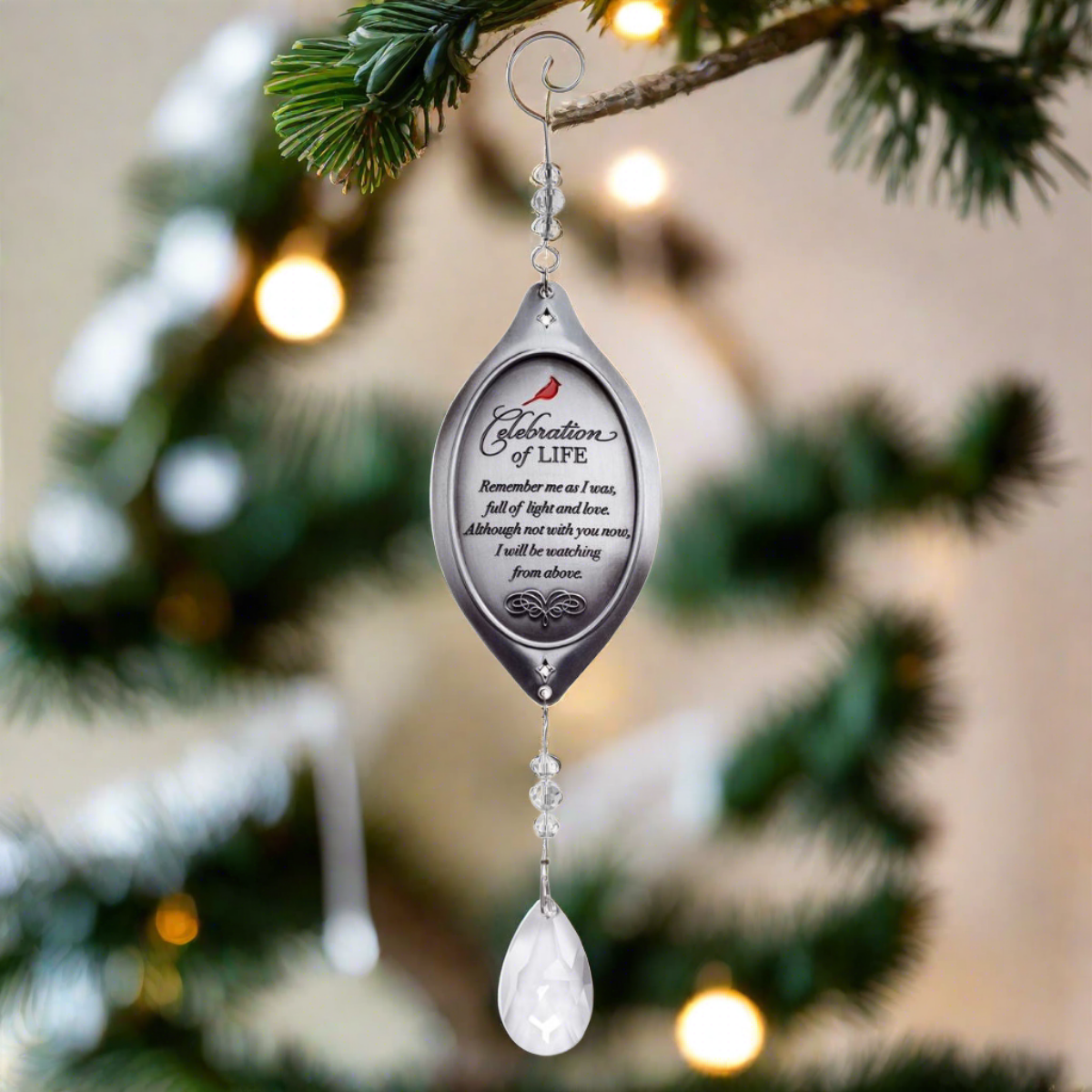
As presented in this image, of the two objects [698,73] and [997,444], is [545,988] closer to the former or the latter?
[698,73]

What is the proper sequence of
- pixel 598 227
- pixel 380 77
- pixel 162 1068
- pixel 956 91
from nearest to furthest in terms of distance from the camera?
pixel 380 77 → pixel 956 91 → pixel 162 1068 → pixel 598 227

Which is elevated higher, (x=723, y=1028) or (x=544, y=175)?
(x=544, y=175)

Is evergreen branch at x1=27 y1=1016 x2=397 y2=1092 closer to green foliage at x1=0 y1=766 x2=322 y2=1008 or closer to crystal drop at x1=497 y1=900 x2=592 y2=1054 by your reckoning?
green foliage at x1=0 y1=766 x2=322 y2=1008

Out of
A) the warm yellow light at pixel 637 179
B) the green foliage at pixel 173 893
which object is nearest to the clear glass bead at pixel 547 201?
the green foliage at pixel 173 893

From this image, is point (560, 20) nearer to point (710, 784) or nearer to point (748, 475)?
point (748, 475)

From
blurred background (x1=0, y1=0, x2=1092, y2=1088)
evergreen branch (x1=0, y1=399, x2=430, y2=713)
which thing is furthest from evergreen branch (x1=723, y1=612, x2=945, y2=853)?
evergreen branch (x1=0, y1=399, x2=430, y2=713)

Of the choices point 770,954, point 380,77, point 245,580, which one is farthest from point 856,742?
point 380,77
